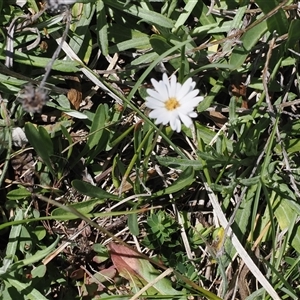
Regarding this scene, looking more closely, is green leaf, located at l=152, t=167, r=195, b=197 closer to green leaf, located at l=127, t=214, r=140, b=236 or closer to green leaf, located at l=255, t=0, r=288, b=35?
green leaf, located at l=127, t=214, r=140, b=236

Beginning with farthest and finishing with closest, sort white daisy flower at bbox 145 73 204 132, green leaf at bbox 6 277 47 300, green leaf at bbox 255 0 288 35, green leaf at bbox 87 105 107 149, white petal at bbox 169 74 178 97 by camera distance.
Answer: green leaf at bbox 87 105 107 149
green leaf at bbox 6 277 47 300
green leaf at bbox 255 0 288 35
white petal at bbox 169 74 178 97
white daisy flower at bbox 145 73 204 132

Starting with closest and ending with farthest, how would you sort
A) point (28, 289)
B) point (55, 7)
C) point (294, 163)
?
point (55, 7) < point (28, 289) < point (294, 163)

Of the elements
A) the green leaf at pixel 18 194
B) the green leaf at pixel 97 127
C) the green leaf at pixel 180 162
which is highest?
the green leaf at pixel 97 127

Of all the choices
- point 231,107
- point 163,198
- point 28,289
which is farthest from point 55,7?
point 28,289

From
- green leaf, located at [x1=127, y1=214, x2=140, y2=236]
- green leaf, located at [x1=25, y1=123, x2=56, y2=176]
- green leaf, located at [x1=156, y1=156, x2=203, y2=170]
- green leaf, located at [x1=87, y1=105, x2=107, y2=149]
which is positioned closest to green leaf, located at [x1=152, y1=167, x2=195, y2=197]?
green leaf, located at [x1=156, y1=156, x2=203, y2=170]

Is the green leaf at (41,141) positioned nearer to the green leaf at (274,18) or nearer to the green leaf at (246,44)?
the green leaf at (246,44)

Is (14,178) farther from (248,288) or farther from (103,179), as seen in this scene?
(248,288)

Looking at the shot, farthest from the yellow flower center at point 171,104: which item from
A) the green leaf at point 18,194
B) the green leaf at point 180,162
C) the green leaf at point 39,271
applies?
the green leaf at point 39,271

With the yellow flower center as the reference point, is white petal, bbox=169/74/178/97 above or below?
above
